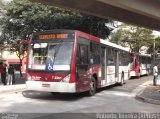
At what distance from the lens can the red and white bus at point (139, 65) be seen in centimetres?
3606

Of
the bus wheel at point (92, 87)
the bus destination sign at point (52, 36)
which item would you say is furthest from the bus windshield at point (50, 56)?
the bus wheel at point (92, 87)

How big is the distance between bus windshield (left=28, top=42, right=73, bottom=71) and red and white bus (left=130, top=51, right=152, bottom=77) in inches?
760

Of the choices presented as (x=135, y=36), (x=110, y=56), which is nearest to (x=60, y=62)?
(x=110, y=56)

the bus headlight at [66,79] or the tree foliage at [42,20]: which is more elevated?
the tree foliage at [42,20]

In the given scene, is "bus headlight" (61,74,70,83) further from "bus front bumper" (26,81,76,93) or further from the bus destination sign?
the bus destination sign

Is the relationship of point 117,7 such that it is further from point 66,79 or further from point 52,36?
point 66,79

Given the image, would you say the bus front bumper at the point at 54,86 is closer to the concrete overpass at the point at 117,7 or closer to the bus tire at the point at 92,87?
the bus tire at the point at 92,87

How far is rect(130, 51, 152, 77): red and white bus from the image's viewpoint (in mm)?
36056

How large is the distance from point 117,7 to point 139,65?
2273 centimetres

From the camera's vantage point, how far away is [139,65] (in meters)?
39.3

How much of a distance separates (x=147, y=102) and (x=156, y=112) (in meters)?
3.11

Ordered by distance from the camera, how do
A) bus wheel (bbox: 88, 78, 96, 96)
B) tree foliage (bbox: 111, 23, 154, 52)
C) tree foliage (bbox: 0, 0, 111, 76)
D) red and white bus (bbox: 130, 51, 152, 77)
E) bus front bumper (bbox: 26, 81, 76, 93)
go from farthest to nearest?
1. tree foliage (bbox: 111, 23, 154, 52)
2. red and white bus (bbox: 130, 51, 152, 77)
3. tree foliage (bbox: 0, 0, 111, 76)
4. bus wheel (bbox: 88, 78, 96, 96)
5. bus front bumper (bbox: 26, 81, 76, 93)

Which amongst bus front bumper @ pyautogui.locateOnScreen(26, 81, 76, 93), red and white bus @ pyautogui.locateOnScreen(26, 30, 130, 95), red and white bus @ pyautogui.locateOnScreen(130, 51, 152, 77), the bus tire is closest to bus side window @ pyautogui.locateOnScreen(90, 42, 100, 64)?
red and white bus @ pyautogui.locateOnScreen(26, 30, 130, 95)

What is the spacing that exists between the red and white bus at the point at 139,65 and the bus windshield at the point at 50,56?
19.3m
